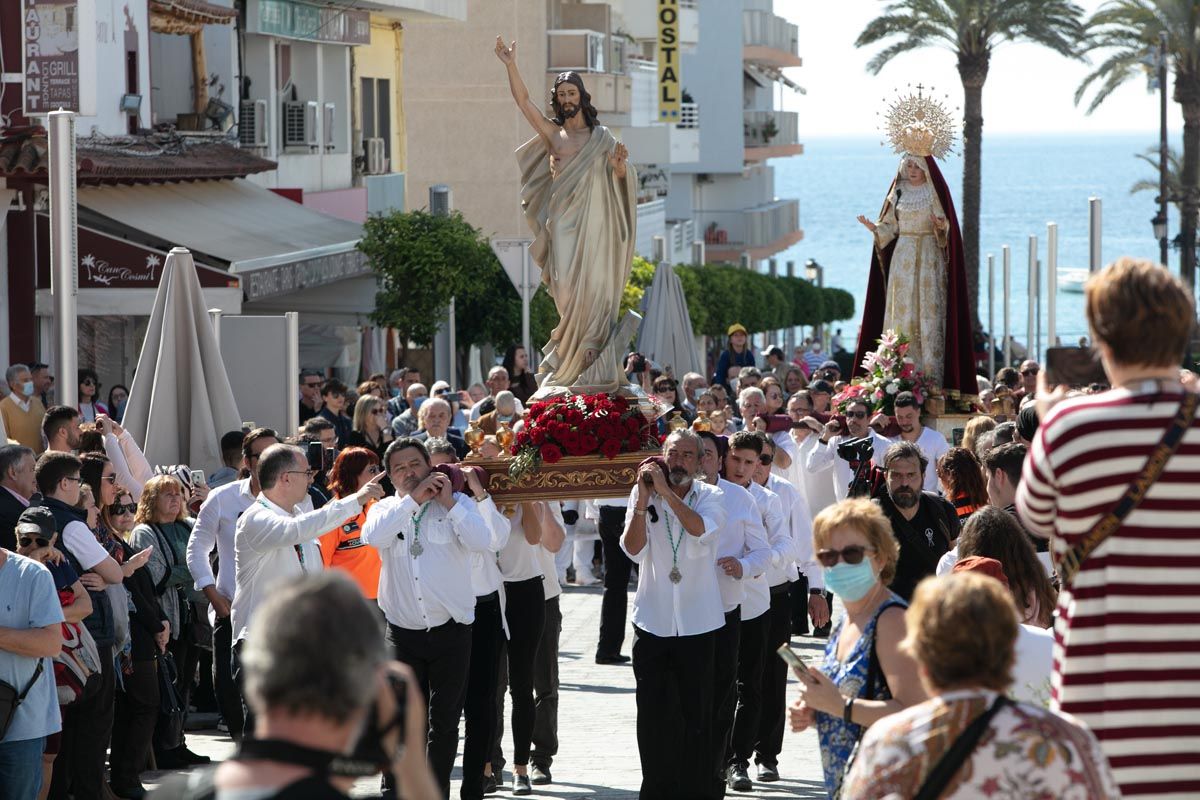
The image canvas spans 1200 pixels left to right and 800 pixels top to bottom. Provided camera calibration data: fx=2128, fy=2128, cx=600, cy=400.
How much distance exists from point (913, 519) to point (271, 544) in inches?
117

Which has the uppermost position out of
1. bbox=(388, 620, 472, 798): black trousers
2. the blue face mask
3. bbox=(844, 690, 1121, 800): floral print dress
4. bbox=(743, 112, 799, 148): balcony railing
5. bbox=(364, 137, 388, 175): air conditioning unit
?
bbox=(743, 112, 799, 148): balcony railing

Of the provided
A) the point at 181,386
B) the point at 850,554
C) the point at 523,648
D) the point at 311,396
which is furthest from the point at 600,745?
the point at 311,396

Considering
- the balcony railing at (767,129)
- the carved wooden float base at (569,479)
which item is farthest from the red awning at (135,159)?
the balcony railing at (767,129)

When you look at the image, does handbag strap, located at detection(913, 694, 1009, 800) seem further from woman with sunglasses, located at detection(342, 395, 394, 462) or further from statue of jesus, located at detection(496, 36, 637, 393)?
woman with sunglasses, located at detection(342, 395, 394, 462)

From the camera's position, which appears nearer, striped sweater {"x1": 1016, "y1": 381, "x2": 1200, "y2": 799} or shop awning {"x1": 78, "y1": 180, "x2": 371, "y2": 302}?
striped sweater {"x1": 1016, "y1": 381, "x2": 1200, "y2": 799}

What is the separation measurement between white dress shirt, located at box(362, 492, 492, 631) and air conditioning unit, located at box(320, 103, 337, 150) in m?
26.0

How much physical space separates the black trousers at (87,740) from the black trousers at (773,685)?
348 cm

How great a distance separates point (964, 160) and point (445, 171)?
10978 millimetres

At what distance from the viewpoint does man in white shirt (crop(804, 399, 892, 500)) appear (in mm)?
14266

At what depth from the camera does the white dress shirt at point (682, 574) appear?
33.0 ft

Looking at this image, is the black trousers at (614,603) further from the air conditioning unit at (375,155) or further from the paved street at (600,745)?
the air conditioning unit at (375,155)

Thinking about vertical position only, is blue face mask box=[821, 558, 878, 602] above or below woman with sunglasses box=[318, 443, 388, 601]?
above

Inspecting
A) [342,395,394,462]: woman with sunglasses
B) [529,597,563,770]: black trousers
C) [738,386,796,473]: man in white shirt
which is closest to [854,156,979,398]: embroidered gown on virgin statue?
[738,386,796,473]: man in white shirt

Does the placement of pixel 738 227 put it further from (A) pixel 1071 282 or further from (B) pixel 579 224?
(B) pixel 579 224
